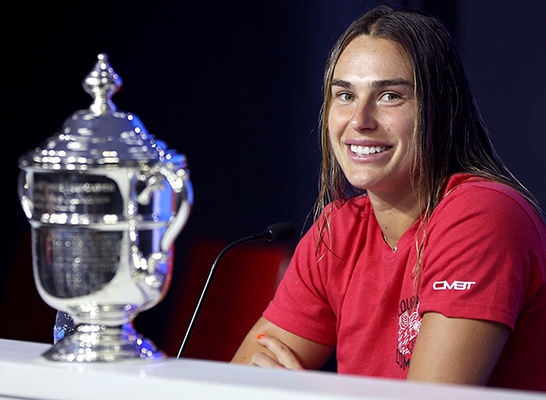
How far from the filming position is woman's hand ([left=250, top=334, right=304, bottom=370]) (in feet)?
4.26

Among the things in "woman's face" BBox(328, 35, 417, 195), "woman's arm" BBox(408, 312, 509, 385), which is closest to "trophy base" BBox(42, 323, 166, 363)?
"woman's arm" BBox(408, 312, 509, 385)

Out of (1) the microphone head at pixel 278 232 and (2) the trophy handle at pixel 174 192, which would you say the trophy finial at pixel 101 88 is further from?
(1) the microphone head at pixel 278 232

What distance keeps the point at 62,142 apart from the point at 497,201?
2.40 feet

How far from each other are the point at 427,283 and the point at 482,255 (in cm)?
10

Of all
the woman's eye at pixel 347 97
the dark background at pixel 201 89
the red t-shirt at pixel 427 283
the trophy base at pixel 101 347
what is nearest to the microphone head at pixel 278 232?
the red t-shirt at pixel 427 283

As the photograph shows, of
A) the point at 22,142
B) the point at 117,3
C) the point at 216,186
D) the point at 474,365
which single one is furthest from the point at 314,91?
the point at 474,365

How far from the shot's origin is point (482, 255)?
1.04 m

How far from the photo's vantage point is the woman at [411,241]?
1.02 m

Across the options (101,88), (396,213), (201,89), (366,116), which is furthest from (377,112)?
(201,89)

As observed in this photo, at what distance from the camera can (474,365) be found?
993 millimetres

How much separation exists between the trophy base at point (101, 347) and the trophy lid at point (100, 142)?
164 millimetres

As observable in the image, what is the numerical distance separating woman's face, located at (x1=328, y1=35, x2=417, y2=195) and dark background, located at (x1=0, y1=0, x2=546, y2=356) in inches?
52.6

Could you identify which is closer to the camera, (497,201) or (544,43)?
(497,201)

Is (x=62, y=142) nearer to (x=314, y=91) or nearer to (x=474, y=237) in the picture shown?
(x=474, y=237)
